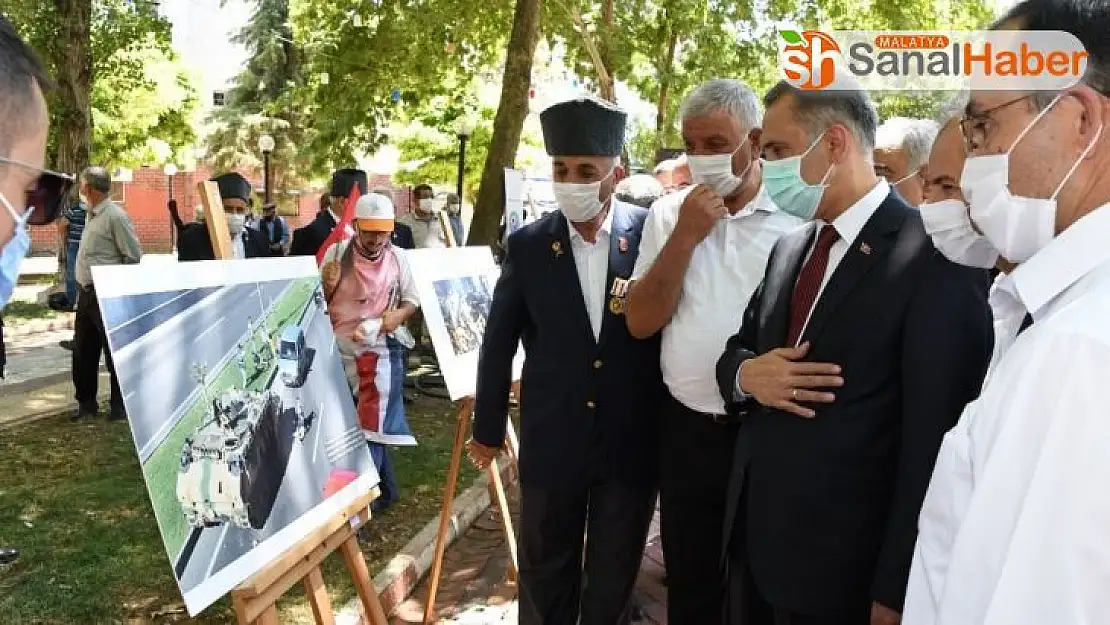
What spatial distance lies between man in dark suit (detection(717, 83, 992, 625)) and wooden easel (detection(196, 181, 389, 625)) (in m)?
1.25

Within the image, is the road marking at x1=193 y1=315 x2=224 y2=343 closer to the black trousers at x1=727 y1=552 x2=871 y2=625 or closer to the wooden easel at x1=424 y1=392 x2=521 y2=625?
the wooden easel at x1=424 y1=392 x2=521 y2=625

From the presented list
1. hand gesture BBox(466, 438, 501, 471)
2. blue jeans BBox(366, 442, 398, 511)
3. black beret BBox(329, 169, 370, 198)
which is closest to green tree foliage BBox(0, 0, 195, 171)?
black beret BBox(329, 169, 370, 198)

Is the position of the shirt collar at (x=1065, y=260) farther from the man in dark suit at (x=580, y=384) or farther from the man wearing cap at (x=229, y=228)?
the man wearing cap at (x=229, y=228)

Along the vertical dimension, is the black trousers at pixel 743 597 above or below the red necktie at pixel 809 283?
below

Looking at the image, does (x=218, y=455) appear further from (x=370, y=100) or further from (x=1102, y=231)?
(x=370, y=100)

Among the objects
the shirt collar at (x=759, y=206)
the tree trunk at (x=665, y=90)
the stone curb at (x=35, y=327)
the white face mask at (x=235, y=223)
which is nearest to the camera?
the shirt collar at (x=759, y=206)

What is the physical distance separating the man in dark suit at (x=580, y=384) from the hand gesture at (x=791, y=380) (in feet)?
2.74

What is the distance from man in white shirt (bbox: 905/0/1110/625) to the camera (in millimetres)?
1025

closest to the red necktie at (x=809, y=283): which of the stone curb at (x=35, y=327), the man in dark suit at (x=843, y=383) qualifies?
the man in dark suit at (x=843, y=383)

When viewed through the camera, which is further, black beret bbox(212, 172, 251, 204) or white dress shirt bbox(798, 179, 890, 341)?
black beret bbox(212, 172, 251, 204)

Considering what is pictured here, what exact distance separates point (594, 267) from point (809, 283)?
96cm

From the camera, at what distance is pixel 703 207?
261 cm

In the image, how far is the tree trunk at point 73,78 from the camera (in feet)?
41.1

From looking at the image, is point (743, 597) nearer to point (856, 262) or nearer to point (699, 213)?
point (856, 262)
